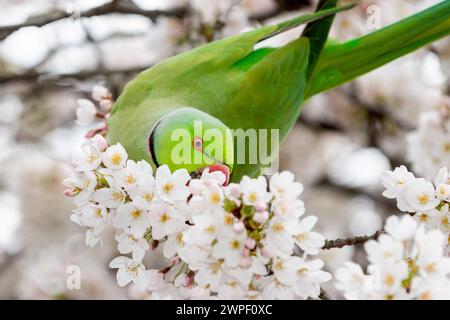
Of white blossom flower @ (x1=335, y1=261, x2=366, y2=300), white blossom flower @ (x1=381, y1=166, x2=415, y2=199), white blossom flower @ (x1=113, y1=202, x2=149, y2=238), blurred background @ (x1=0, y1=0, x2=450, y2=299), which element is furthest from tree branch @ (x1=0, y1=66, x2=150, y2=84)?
white blossom flower @ (x1=335, y1=261, x2=366, y2=300)

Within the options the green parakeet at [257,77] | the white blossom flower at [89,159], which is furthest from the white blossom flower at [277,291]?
the green parakeet at [257,77]

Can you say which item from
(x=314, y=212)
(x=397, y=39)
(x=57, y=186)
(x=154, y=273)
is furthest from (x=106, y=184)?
(x=314, y=212)

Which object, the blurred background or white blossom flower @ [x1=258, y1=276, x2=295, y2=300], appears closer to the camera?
white blossom flower @ [x1=258, y1=276, x2=295, y2=300]

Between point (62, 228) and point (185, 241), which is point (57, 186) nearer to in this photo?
point (62, 228)

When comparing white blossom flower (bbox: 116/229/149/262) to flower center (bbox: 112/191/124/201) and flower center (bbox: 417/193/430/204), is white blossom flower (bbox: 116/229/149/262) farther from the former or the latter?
flower center (bbox: 417/193/430/204)

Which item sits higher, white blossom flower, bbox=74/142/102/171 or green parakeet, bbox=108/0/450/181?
green parakeet, bbox=108/0/450/181

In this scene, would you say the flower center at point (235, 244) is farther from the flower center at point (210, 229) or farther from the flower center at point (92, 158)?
the flower center at point (92, 158)
